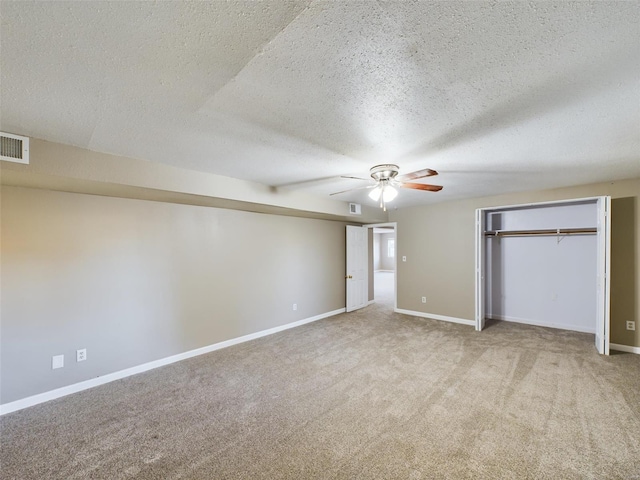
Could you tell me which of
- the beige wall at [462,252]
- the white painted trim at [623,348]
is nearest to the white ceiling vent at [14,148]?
the beige wall at [462,252]

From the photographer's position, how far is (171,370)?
333 cm

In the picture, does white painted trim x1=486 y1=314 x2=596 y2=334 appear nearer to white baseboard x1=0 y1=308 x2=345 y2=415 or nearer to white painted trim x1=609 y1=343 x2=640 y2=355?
white painted trim x1=609 y1=343 x2=640 y2=355

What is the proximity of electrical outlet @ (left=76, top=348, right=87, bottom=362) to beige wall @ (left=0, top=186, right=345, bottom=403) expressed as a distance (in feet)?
0.11

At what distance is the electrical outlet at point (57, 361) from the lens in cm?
278

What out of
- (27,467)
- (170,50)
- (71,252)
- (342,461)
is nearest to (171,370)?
(27,467)

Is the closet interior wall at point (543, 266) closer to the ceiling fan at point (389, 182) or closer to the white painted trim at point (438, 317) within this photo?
the white painted trim at point (438, 317)

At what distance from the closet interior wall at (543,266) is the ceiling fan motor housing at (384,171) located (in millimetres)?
3634

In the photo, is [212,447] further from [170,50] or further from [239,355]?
[170,50]

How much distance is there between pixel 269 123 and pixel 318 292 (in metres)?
4.07

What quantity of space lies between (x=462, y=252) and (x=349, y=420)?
396cm

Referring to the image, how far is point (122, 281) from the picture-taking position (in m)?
3.23

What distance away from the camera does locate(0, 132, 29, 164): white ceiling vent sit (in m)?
2.13

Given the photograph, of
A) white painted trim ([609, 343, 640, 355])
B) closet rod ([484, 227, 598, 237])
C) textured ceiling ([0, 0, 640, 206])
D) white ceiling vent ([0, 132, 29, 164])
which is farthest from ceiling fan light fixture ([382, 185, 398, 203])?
white painted trim ([609, 343, 640, 355])

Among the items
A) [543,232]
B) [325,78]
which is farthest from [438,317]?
[325,78]
